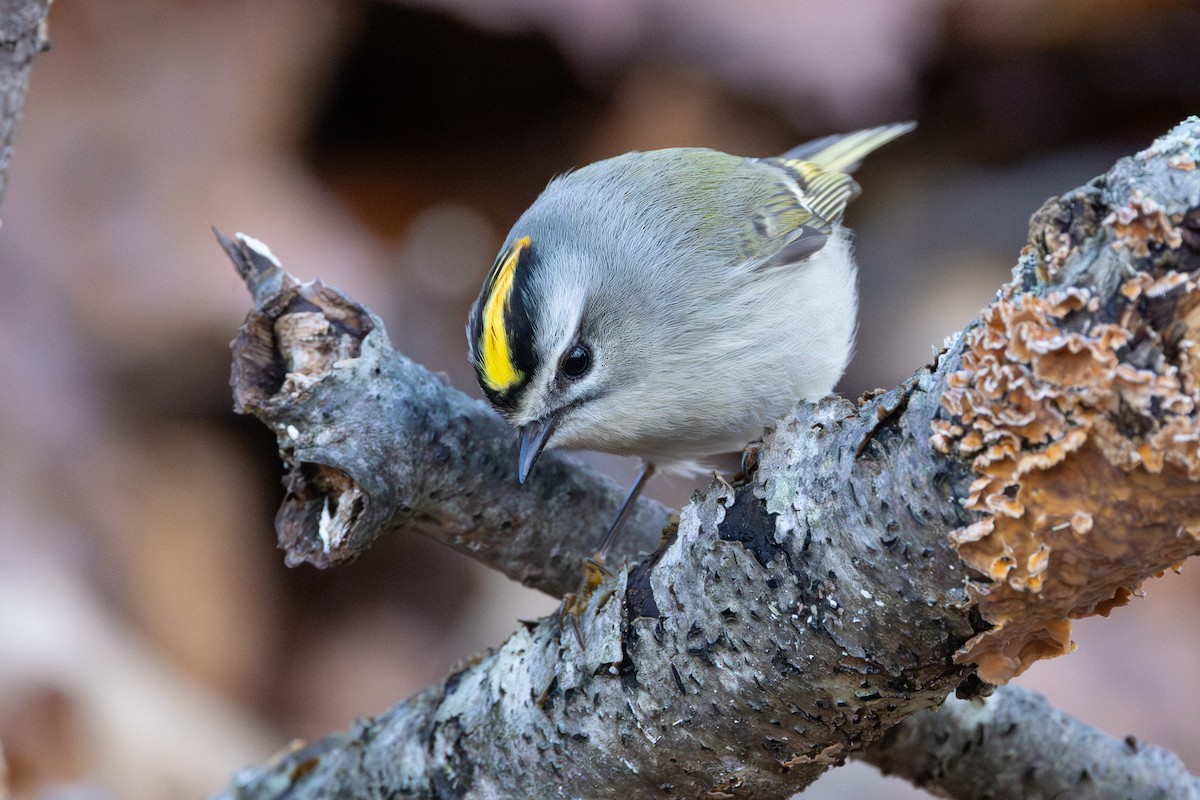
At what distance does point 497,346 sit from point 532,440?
0.16 meters

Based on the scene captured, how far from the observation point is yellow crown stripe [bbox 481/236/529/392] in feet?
4.80

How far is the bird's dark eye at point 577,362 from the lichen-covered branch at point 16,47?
77cm

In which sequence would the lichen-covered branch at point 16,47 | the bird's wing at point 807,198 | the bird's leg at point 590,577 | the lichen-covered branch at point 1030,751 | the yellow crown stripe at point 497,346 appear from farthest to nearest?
the bird's wing at point 807,198
the yellow crown stripe at point 497,346
the lichen-covered branch at point 1030,751
the bird's leg at point 590,577
the lichen-covered branch at point 16,47

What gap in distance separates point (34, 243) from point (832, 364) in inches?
77.3

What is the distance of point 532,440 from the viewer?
4.62 feet

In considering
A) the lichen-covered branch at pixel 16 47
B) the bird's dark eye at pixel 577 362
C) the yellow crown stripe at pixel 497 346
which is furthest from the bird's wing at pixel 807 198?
the lichen-covered branch at pixel 16 47

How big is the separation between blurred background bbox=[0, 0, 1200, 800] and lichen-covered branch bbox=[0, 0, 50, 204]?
59.2 inches

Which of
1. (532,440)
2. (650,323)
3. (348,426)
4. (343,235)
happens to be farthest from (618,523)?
(343,235)

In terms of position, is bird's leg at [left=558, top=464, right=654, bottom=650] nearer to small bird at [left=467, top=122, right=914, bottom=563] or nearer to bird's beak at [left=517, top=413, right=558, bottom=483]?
small bird at [left=467, top=122, right=914, bottom=563]

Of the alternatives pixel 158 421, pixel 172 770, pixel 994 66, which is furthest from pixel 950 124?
pixel 172 770

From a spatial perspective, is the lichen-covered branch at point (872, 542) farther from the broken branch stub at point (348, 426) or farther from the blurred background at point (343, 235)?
the blurred background at point (343, 235)

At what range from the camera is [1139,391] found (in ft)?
Result: 2.15

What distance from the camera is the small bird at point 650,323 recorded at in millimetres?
1488

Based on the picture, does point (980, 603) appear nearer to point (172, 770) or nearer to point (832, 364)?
point (832, 364)
